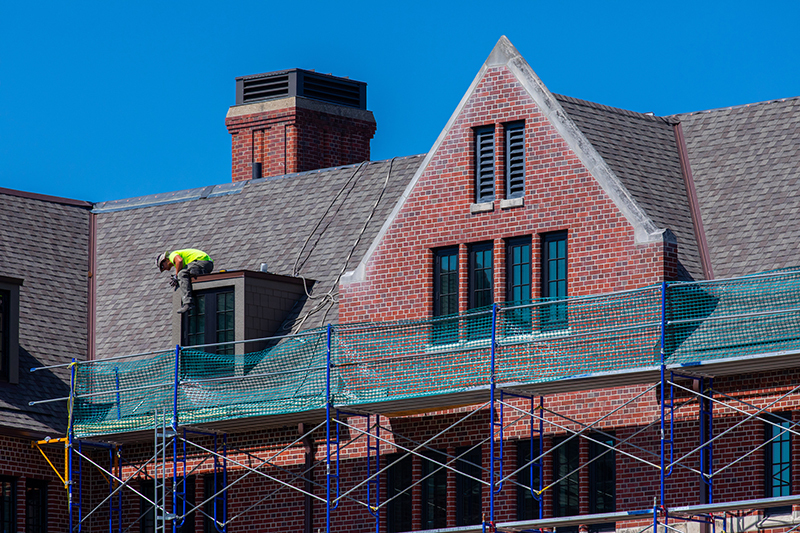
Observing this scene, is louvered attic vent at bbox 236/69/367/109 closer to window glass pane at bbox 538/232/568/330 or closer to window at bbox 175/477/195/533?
window at bbox 175/477/195/533

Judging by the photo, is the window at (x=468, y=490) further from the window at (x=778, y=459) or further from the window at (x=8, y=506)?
the window at (x=8, y=506)

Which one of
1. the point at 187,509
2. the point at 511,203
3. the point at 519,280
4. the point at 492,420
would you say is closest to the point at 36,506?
the point at 187,509

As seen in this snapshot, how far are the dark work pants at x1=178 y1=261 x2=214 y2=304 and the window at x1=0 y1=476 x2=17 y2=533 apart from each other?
4.62m

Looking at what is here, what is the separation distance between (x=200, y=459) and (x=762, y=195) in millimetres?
11247

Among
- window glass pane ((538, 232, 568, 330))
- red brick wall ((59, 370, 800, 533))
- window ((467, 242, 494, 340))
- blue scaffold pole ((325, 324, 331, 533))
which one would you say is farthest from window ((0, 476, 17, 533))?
window glass pane ((538, 232, 568, 330))

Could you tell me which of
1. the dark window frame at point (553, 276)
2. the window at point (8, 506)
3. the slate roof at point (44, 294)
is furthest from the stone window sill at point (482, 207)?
the window at point (8, 506)

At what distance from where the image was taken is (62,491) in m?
38.2

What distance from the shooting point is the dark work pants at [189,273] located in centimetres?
3819

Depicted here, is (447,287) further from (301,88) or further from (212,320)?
(301,88)

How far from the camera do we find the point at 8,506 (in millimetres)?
37219

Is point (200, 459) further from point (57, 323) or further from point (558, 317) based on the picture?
point (558, 317)

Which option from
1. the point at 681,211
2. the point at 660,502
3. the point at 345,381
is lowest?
the point at 660,502

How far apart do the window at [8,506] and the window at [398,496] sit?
7.08 metres

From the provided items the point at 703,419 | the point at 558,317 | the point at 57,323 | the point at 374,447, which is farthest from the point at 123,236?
the point at 703,419
